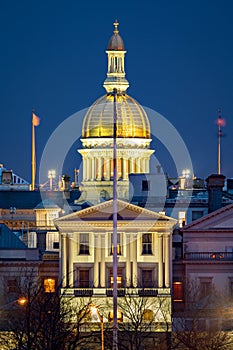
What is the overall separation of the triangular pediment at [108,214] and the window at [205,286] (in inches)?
211

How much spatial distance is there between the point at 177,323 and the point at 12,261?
1710cm

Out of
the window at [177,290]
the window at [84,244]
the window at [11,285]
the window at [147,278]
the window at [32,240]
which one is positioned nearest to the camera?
the window at [11,285]

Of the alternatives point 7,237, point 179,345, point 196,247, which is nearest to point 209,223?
point 196,247

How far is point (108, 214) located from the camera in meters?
180

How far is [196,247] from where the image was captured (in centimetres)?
18025

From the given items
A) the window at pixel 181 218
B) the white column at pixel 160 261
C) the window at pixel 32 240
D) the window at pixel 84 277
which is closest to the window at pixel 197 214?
the window at pixel 181 218

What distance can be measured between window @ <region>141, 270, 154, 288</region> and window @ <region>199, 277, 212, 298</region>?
3.57m

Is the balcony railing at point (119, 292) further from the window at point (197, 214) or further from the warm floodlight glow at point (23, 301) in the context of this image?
the warm floodlight glow at point (23, 301)

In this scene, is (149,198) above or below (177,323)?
above

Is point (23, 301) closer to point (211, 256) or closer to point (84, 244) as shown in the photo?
point (211, 256)

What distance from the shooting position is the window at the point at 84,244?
180500 millimetres

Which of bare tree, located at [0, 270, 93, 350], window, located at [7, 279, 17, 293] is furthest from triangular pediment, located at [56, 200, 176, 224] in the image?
bare tree, located at [0, 270, 93, 350]

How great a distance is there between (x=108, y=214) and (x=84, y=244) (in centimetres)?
274

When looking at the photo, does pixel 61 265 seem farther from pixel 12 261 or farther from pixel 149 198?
pixel 149 198
